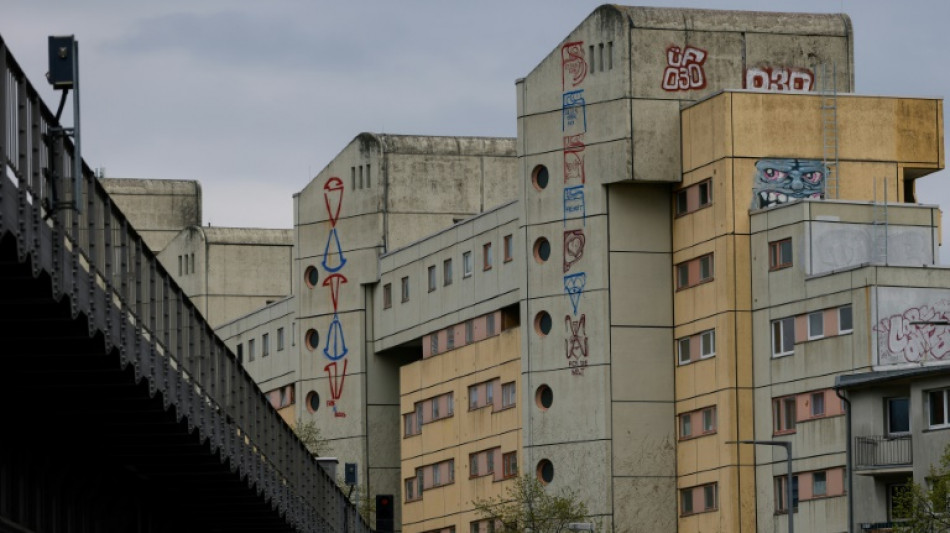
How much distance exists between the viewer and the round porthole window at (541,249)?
112 metres

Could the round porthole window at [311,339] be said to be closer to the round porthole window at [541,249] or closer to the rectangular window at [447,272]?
the rectangular window at [447,272]

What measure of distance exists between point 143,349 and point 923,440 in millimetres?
57220

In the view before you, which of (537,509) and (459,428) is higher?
(459,428)

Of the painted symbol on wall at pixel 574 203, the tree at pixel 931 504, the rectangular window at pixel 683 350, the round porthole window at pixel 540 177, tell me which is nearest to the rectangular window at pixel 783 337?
the rectangular window at pixel 683 350

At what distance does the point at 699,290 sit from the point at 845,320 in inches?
414

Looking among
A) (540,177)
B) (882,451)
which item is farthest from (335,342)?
(882,451)

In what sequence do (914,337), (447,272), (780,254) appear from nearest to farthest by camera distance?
1. (914,337)
2. (780,254)
3. (447,272)

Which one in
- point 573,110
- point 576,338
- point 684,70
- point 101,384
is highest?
point 684,70

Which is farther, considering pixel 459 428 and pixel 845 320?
pixel 459 428

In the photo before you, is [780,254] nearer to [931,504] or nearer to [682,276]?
[682,276]

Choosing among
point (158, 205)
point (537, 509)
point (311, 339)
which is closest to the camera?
point (537, 509)

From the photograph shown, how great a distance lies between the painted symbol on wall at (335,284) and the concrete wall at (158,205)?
143 feet

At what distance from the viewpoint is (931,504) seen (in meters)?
84.7

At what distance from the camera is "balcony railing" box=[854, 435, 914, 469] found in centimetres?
9138
